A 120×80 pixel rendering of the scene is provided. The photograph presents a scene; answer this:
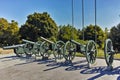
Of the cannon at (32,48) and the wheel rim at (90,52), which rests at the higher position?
the cannon at (32,48)

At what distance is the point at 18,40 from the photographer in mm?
43125

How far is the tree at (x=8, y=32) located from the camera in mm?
44850

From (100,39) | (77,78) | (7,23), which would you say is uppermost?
(7,23)

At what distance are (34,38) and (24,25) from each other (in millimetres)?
3007

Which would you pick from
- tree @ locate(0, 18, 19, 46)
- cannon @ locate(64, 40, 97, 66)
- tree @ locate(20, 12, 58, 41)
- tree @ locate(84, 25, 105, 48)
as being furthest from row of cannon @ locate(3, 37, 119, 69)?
tree @ locate(0, 18, 19, 46)

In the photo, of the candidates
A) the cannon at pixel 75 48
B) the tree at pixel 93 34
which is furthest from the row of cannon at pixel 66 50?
the tree at pixel 93 34

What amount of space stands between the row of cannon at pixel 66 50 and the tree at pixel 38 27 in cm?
1688

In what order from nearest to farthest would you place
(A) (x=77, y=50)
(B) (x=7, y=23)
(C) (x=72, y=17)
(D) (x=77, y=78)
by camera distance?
(D) (x=77, y=78) → (A) (x=77, y=50) → (C) (x=72, y=17) → (B) (x=7, y=23)

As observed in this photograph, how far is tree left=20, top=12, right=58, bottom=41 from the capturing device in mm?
40531

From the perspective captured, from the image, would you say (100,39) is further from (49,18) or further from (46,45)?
(46,45)

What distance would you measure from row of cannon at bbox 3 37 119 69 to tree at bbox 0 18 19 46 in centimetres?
2158

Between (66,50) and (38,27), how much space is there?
25.8 meters

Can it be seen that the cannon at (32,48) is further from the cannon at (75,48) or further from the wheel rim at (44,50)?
the cannon at (75,48)

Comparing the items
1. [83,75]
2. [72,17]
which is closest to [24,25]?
[72,17]
